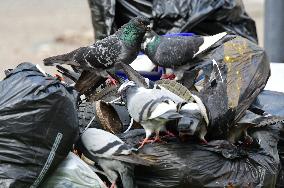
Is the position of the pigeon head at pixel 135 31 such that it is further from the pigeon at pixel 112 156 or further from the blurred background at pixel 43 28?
the blurred background at pixel 43 28

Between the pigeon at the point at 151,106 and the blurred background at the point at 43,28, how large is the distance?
16.1 ft

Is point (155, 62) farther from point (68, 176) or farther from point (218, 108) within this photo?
point (68, 176)

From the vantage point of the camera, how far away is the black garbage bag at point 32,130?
2621 millimetres

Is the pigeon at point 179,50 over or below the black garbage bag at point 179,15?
over

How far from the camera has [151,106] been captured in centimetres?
285

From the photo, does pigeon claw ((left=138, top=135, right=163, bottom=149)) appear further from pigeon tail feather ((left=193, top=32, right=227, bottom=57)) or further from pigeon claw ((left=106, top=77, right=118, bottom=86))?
pigeon tail feather ((left=193, top=32, right=227, bottom=57))

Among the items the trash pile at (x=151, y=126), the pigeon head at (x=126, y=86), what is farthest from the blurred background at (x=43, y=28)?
the pigeon head at (x=126, y=86)

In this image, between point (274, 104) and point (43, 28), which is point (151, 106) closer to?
point (274, 104)

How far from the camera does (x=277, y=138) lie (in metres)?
3.19

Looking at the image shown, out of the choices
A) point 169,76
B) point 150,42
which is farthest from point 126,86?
point 150,42

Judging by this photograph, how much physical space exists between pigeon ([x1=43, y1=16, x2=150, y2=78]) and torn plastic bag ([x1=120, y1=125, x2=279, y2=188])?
0.75 metres

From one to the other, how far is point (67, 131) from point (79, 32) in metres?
7.26

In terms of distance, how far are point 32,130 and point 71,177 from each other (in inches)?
9.7

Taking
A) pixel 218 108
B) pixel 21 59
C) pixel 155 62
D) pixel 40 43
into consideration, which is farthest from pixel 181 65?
pixel 40 43
